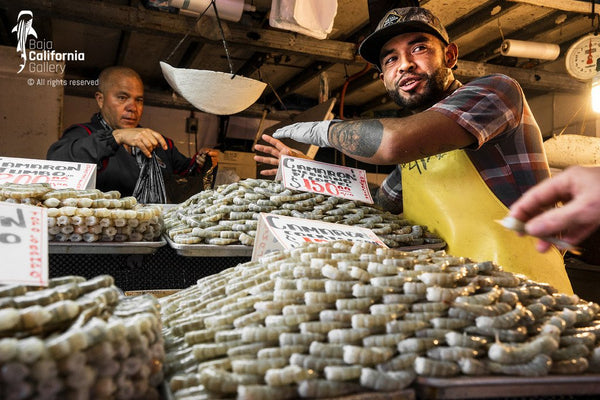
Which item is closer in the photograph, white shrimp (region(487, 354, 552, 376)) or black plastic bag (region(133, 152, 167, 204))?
white shrimp (region(487, 354, 552, 376))

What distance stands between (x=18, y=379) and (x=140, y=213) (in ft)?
3.55

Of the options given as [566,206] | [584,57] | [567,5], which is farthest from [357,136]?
[584,57]

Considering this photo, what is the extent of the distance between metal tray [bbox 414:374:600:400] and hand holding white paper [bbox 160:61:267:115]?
6.27 feet

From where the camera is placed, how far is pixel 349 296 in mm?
873

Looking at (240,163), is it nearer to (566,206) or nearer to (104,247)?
(104,247)

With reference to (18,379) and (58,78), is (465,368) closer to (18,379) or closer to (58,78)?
(18,379)

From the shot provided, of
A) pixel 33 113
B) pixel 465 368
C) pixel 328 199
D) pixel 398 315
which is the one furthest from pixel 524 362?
pixel 33 113

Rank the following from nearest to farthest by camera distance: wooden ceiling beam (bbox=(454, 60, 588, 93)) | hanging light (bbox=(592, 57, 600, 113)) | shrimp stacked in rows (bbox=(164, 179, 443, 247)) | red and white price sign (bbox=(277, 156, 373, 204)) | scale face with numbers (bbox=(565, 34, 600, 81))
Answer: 1. shrimp stacked in rows (bbox=(164, 179, 443, 247))
2. red and white price sign (bbox=(277, 156, 373, 204))
3. hanging light (bbox=(592, 57, 600, 113))
4. scale face with numbers (bbox=(565, 34, 600, 81))
5. wooden ceiling beam (bbox=(454, 60, 588, 93))

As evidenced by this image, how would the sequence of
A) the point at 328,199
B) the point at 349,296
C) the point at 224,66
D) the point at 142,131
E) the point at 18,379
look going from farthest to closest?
the point at 224,66
the point at 142,131
the point at 328,199
the point at 349,296
the point at 18,379

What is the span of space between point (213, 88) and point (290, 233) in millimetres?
1251

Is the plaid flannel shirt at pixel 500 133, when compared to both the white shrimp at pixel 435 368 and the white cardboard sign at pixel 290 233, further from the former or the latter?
the white shrimp at pixel 435 368

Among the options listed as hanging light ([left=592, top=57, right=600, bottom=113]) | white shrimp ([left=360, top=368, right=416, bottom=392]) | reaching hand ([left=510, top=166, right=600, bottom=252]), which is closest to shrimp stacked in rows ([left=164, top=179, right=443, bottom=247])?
reaching hand ([left=510, top=166, right=600, bottom=252])

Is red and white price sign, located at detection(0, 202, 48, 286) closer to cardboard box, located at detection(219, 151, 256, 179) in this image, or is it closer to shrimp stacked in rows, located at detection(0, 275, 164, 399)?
shrimp stacked in rows, located at detection(0, 275, 164, 399)

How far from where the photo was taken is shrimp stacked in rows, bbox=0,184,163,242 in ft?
4.91
